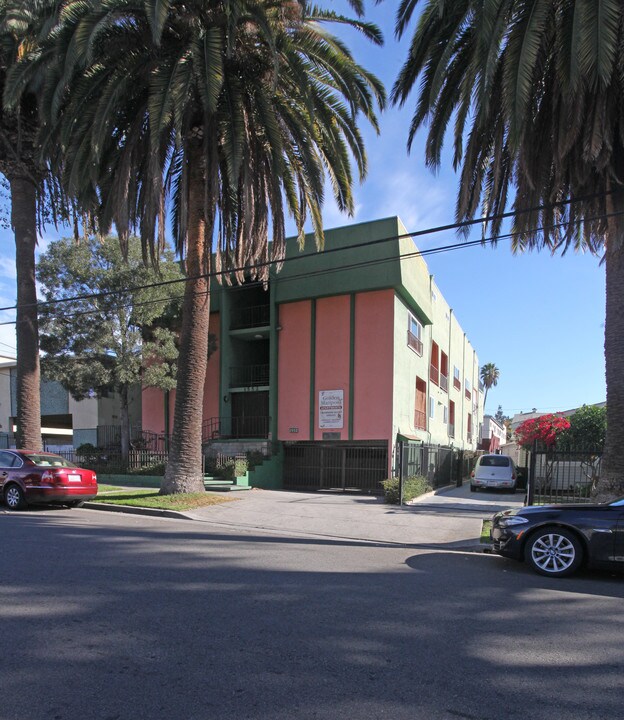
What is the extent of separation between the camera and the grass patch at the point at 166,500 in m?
13.3

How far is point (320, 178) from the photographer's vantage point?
14602mm

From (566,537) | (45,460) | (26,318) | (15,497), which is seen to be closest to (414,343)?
(26,318)

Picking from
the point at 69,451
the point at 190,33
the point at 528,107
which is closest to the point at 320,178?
the point at 190,33

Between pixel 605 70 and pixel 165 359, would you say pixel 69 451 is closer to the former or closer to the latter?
pixel 165 359

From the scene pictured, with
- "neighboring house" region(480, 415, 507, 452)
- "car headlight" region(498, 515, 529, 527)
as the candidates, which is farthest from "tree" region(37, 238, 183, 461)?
"neighboring house" region(480, 415, 507, 452)

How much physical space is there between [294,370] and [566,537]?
50.3ft

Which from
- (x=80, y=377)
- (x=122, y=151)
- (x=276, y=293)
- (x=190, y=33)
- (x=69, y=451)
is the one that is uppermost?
(x=190, y=33)

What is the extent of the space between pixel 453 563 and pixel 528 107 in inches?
323

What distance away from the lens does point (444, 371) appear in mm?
33844

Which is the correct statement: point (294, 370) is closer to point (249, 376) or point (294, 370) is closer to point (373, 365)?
point (373, 365)

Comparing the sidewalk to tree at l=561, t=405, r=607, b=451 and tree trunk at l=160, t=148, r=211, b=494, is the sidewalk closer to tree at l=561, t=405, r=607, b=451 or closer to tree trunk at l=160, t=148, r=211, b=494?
tree trunk at l=160, t=148, r=211, b=494

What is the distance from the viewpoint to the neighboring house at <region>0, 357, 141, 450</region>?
26.0 m

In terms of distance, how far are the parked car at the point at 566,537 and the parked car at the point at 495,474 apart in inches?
Answer: 596

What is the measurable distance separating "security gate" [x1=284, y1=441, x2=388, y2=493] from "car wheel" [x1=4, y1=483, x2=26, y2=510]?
10.5 m
